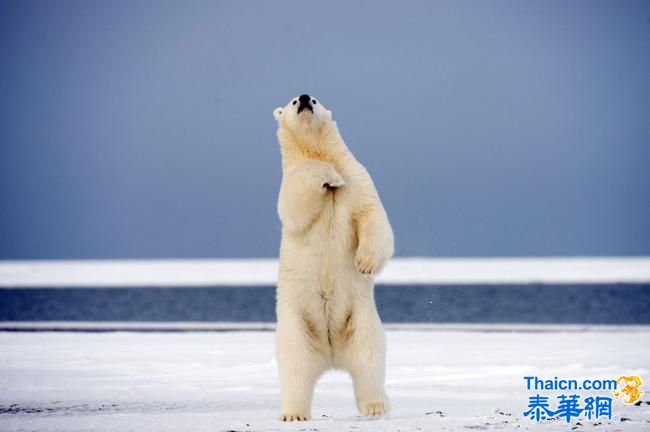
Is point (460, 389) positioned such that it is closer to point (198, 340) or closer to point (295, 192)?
point (295, 192)

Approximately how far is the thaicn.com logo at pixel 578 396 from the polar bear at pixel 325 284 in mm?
887

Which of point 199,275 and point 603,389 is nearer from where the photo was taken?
point 603,389

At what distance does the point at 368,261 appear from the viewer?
536cm

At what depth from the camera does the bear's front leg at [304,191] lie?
211 inches

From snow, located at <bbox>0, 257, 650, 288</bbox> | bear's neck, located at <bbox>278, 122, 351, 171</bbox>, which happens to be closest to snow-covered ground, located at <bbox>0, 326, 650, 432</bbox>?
bear's neck, located at <bbox>278, 122, 351, 171</bbox>

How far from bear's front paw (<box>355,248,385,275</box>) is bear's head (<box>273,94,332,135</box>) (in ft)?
2.46

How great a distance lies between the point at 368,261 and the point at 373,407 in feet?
2.72

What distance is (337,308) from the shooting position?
552 cm

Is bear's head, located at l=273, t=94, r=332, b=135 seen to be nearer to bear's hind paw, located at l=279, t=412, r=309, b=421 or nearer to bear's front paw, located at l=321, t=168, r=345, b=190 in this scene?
bear's front paw, located at l=321, t=168, r=345, b=190

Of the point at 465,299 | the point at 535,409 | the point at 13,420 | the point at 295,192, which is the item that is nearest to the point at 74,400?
the point at 13,420

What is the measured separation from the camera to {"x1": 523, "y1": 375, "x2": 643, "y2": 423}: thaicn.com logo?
17.8ft

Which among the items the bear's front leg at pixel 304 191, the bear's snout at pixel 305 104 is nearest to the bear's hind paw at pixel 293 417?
the bear's front leg at pixel 304 191

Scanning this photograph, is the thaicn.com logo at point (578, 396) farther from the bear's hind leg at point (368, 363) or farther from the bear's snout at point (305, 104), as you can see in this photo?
the bear's snout at point (305, 104)

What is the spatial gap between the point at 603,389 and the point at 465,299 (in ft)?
134
